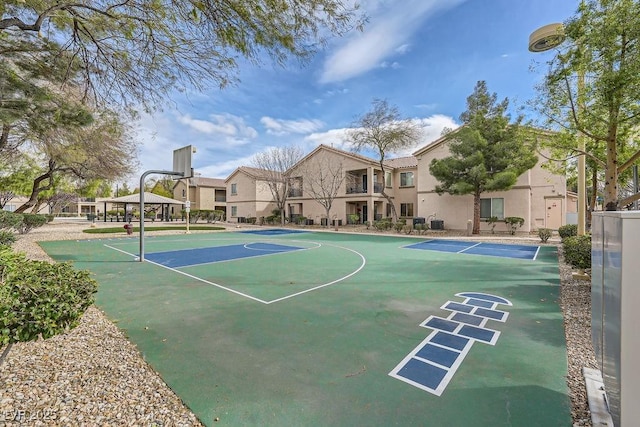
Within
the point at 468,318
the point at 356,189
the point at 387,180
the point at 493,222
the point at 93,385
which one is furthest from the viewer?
the point at 356,189

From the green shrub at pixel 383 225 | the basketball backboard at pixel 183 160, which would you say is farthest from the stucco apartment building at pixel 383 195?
the basketball backboard at pixel 183 160

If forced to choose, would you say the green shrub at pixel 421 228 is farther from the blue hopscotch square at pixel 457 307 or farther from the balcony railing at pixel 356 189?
the blue hopscotch square at pixel 457 307

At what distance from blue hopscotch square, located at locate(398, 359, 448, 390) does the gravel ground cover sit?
4.15 feet

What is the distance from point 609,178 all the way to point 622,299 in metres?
8.40

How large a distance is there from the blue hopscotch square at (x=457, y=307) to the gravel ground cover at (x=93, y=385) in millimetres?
1603

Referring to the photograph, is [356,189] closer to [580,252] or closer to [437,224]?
[437,224]

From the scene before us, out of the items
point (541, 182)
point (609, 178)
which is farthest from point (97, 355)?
point (541, 182)

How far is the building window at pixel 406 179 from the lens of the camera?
31.1m

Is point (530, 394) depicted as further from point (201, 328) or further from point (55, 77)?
point (55, 77)

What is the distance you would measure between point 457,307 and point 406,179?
87.7 ft

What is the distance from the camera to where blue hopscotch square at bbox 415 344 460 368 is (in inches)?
154

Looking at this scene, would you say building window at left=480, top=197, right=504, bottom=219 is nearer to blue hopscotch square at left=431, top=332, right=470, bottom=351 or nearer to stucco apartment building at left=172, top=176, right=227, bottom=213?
blue hopscotch square at left=431, top=332, right=470, bottom=351

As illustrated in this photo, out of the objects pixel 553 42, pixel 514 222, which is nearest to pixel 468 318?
pixel 553 42

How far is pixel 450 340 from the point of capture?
457cm
